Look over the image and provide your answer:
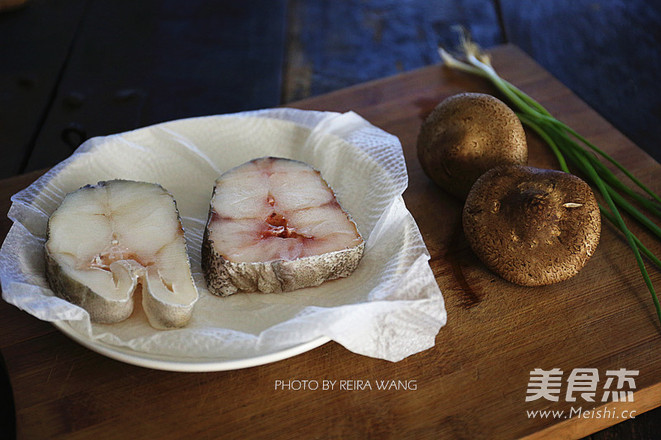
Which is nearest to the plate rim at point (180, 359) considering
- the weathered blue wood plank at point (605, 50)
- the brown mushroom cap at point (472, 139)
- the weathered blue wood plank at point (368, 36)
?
the brown mushroom cap at point (472, 139)

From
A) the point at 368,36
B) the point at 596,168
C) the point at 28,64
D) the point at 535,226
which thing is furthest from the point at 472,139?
the point at 28,64

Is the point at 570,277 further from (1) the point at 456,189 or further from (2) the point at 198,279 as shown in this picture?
(2) the point at 198,279

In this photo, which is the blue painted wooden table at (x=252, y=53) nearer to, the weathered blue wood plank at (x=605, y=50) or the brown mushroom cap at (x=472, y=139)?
the weathered blue wood plank at (x=605, y=50)

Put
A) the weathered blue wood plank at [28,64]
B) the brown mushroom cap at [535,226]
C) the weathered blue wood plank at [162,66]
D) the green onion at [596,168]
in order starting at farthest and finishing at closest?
the weathered blue wood plank at [162,66]
the weathered blue wood plank at [28,64]
the green onion at [596,168]
the brown mushroom cap at [535,226]

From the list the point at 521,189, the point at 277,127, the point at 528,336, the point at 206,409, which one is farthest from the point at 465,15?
the point at 206,409

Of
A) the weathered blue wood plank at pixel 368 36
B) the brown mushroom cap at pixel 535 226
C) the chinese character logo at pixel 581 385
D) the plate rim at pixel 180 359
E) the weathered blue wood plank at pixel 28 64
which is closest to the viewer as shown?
the plate rim at pixel 180 359

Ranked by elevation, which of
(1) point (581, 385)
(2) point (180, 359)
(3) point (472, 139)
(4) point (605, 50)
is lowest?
(4) point (605, 50)

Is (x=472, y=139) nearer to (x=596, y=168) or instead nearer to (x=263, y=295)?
(x=596, y=168)
